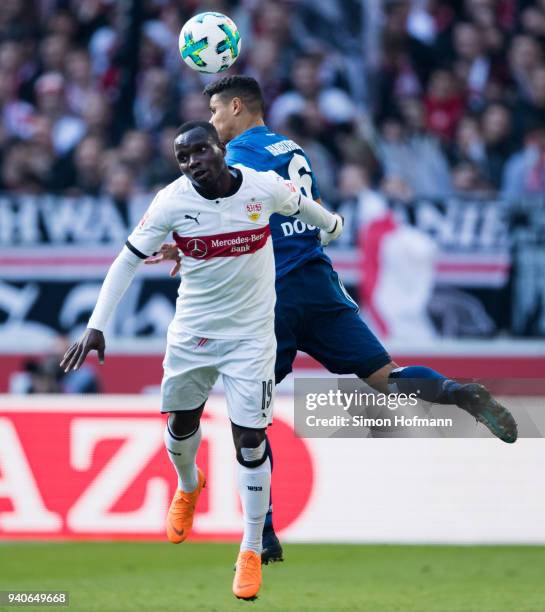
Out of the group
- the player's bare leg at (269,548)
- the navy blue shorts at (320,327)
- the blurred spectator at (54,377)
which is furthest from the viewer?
the blurred spectator at (54,377)

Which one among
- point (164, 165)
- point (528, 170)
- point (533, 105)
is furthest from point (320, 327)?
point (533, 105)

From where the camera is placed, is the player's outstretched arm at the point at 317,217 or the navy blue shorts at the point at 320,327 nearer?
the player's outstretched arm at the point at 317,217

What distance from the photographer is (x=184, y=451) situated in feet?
24.0

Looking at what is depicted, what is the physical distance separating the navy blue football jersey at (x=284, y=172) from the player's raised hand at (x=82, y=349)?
3.77 feet

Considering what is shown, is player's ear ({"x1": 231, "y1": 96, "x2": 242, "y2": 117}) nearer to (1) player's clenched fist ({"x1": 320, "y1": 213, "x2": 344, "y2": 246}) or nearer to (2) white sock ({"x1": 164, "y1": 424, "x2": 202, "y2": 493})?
(1) player's clenched fist ({"x1": 320, "y1": 213, "x2": 344, "y2": 246})

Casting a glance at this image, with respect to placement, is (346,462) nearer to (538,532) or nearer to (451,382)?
(538,532)

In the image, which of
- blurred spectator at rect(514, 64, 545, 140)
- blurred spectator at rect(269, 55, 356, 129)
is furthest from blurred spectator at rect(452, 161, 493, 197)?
blurred spectator at rect(269, 55, 356, 129)

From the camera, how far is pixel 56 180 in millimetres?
13641

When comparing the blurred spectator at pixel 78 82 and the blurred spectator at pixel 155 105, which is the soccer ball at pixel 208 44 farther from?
the blurred spectator at pixel 78 82

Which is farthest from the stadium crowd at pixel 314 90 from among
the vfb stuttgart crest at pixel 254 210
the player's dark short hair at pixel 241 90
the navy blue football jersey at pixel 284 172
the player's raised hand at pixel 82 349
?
the player's raised hand at pixel 82 349

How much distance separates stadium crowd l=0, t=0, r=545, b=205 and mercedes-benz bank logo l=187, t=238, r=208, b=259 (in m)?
6.10

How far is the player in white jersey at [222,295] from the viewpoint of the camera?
6668 mm

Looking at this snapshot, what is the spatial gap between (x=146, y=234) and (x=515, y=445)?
3.71 meters

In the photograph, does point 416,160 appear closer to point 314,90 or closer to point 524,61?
point 314,90
